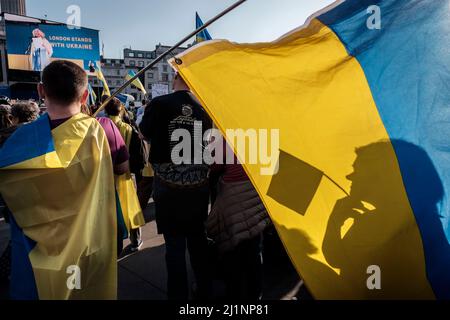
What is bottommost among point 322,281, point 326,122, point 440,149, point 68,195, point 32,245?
point 322,281

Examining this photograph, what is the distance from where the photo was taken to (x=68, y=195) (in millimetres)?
1618

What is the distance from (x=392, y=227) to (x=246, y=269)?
3.94 feet

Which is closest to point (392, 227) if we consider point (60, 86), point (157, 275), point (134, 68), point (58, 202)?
point (58, 202)

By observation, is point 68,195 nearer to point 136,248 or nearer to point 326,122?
point 326,122

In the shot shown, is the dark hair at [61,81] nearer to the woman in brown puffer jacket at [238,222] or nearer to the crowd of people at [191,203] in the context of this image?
the crowd of people at [191,203]

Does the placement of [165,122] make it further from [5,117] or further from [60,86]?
[5,117]

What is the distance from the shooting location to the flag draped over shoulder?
1.56m

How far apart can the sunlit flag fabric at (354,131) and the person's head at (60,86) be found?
1.96 ft

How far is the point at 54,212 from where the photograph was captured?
5.24 ft

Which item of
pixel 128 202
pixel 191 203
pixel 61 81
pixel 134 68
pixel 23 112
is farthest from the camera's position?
pixel 134 68

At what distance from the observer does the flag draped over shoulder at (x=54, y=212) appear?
1558mm

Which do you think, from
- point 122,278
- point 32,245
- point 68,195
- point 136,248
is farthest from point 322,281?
point 136,248

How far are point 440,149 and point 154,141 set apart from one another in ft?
6.10

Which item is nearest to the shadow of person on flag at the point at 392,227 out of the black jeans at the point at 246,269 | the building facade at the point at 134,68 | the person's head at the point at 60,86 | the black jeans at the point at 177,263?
the black jeans at the point at 246,269
